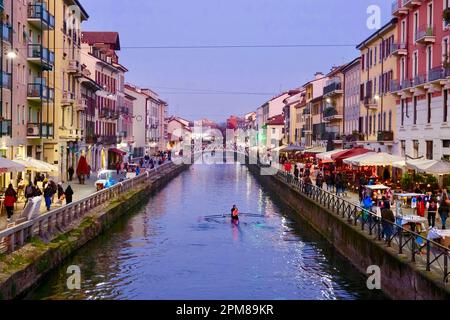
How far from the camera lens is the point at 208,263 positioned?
26672mm

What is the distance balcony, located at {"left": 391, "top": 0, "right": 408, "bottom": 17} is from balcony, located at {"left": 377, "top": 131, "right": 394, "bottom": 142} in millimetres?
8055

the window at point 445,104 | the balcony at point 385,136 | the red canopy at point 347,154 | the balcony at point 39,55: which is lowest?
the red canopy at point 347,154

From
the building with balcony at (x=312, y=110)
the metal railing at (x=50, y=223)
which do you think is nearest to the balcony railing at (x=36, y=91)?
the metal railing at (x=50, y=223)

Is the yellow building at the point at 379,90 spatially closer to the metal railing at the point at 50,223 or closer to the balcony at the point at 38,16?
the metal railing at the point at 50,223

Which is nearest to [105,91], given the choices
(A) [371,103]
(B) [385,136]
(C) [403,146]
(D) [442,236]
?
(A) [371,103]

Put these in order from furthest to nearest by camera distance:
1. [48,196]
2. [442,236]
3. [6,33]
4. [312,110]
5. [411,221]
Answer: [312,110] → [6,33] → [48,196] → [411,221] → [442,236]

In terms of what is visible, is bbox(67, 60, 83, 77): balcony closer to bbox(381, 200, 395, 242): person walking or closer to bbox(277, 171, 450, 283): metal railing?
bbox(277, 171, 450, 283): metal railing

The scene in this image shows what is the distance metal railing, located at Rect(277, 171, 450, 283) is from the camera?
1617 cm

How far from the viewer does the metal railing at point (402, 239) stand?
1617 centimetres

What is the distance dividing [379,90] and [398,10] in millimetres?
9781

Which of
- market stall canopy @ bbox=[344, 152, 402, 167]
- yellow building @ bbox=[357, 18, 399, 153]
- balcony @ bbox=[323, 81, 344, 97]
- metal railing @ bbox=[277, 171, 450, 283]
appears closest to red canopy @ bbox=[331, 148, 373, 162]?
yellow building @ bbox=[357, 18, 399, 153]

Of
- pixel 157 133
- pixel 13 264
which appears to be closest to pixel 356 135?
pixel 13 264

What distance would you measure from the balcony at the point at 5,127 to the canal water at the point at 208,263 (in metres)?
8.10

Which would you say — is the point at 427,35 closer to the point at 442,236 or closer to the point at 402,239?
the point at 442,236
